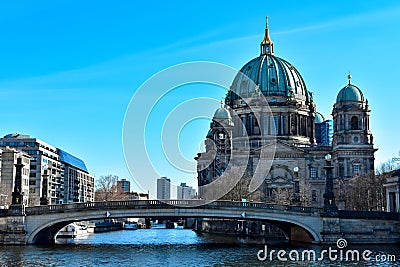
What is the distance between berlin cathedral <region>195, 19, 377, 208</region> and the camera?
408 ft

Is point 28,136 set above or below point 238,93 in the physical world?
below

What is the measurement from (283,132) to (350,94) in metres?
24.6

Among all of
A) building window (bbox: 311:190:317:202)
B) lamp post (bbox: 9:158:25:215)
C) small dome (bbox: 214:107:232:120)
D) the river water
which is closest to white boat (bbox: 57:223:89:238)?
the river water

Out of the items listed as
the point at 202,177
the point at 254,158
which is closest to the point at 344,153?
the point at 254,158

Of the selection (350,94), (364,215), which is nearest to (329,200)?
(364,215)

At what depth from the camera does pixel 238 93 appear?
151m

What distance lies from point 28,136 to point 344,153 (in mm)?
64555

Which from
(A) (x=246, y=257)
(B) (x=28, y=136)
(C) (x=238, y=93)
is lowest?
(A) (x=246, y=257)

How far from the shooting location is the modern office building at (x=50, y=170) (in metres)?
134

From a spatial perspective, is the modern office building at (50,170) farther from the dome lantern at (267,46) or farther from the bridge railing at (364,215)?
the bridge railing at (364,215)

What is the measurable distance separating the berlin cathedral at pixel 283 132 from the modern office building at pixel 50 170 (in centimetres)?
3051

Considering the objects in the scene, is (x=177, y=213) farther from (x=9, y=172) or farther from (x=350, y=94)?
(x=9, y=172)

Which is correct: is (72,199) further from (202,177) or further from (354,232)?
(354,232)

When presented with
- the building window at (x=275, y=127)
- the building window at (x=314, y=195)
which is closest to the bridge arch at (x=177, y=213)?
the building window at (x=314, y=195)
